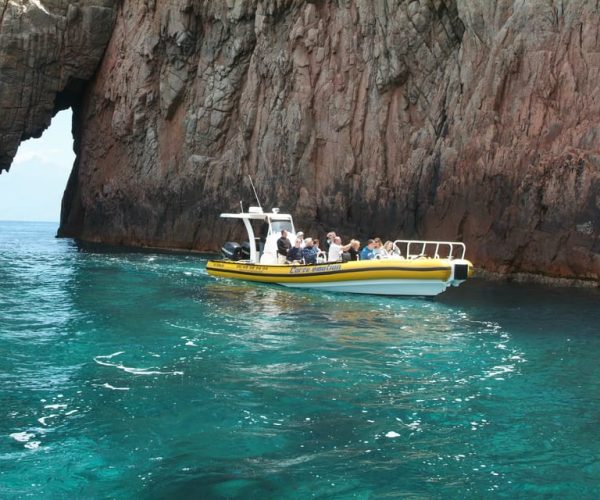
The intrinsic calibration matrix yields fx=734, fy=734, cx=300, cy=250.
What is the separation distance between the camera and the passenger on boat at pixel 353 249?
22078 millimetres

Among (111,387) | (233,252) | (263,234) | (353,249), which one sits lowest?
(111,387)

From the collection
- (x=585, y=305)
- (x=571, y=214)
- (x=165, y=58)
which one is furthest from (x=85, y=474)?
(x=165, y=58)

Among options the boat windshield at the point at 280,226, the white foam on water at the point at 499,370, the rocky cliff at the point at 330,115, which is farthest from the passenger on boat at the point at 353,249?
the white foam on water at the point at 499,370

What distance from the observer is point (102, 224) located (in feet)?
159

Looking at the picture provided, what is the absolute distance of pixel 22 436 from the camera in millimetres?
7840

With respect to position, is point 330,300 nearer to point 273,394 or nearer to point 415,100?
point 273,394

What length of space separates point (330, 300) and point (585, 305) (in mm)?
6470

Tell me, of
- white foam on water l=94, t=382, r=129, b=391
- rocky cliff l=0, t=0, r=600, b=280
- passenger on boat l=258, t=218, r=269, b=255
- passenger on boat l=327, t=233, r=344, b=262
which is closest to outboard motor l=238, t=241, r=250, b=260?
passenger on boat l=258, t=218, r=269, b=255

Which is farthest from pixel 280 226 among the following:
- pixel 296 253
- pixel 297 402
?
pixel 297 402

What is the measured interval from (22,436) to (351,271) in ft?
44.2

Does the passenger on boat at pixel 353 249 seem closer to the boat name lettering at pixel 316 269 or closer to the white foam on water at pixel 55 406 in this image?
the boat name lettering at pixel 316 269

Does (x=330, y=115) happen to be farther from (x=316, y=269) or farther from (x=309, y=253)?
(x=316, y=269)

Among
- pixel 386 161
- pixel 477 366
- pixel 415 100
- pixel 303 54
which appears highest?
pixel 303 54

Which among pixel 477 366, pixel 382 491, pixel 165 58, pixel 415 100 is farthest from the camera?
pixel 165 58
